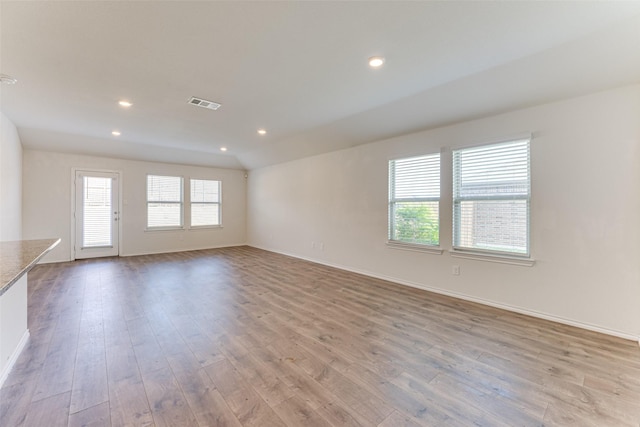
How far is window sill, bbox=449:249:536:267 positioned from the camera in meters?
3.19

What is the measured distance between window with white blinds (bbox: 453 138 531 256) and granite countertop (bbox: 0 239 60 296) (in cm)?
415

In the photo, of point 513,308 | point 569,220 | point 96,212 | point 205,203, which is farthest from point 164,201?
point 569,220

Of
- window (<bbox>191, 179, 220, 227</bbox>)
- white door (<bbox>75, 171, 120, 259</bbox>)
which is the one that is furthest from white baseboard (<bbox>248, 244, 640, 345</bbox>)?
white door (<bbox>75, 171, 120, 259</bbox>)

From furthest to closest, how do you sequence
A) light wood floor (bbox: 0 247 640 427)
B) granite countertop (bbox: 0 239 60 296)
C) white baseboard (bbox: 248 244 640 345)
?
white baseboard (bbox: 248 244 640 345), light wood floor (bbox: 0 247 640 427), granite countertop (bbox: 0 239 60 296)

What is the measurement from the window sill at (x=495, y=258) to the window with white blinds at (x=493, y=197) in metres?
0.06

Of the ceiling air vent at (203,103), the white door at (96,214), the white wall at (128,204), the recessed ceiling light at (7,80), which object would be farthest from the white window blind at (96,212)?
the ceiling air vent at (203,103)

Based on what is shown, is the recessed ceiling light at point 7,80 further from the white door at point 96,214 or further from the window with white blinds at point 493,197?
the window with white blinds at point 493,197

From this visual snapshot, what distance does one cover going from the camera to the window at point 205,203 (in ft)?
25.7

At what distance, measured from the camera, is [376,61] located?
8.49 ft

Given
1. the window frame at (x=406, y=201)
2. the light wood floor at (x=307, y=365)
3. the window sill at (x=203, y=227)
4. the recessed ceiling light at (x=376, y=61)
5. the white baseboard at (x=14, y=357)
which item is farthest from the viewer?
the window sill at (x=203, y=227)

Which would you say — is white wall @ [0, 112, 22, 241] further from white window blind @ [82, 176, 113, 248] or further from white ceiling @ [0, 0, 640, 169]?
white window blind @ [82, 176, 113, 248]

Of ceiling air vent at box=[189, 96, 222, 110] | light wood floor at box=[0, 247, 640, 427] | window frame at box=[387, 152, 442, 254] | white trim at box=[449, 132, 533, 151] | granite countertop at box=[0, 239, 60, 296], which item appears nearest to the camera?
granite countertop at box=[0, 239, 60, 296]

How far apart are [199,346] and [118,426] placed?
911mm

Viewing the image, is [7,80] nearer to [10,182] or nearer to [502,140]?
[10,182]
